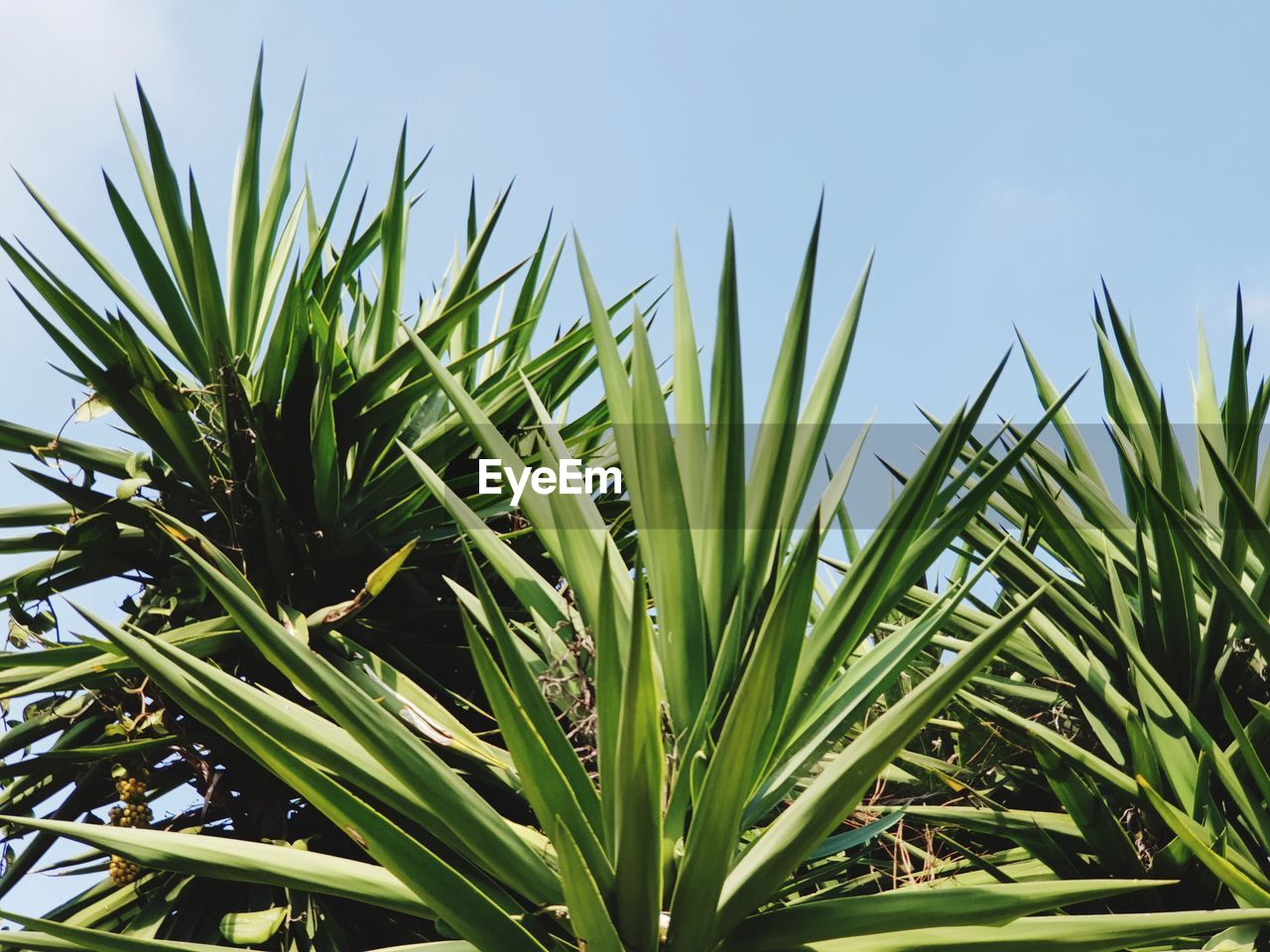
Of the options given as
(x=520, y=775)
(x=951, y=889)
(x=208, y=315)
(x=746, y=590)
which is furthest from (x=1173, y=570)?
(x=208, y=315)

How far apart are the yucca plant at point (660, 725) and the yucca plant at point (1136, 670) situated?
0.31 m

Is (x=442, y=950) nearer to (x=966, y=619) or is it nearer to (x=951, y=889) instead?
(x=951, y=889)

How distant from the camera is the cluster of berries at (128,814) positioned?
1.93 metres

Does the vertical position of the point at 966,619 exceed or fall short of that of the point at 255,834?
it exceeds it

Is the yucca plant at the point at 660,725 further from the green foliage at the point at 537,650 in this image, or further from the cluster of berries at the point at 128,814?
the cluster of berries at the point at 128,814

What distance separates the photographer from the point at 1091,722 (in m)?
1.84

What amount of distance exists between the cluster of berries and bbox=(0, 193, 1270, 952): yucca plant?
351 millimetres

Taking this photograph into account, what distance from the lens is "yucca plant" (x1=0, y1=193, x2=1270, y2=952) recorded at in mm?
1102

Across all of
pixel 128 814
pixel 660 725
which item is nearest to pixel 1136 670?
pixel 660 725

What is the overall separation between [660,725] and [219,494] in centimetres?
140

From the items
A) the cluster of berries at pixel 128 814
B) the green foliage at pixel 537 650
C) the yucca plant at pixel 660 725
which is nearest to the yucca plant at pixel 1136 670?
the green foliage at pixel 537 650

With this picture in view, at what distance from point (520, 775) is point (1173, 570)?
1177 millimetres

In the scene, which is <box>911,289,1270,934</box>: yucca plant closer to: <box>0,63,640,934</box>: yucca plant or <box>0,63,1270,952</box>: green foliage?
<box>0,63,1270,952</box>: green foliage

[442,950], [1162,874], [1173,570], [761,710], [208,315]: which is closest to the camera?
[761,710]
